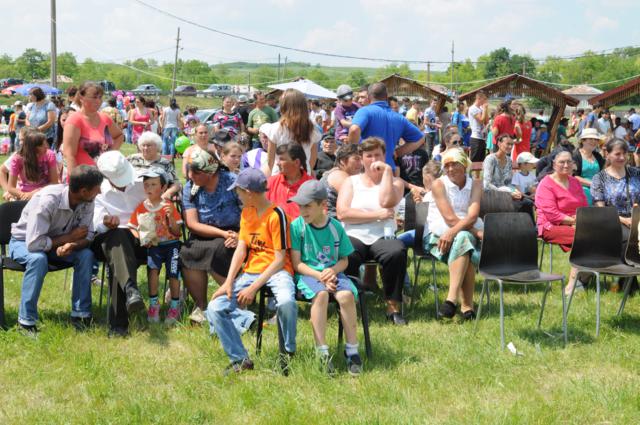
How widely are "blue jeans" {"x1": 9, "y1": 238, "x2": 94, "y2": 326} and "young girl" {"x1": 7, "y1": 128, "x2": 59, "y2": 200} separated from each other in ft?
3.01

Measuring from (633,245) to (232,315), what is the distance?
3.51 m

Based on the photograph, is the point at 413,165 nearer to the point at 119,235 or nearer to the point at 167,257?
the point at 167,257

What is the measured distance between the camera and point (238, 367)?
460cm

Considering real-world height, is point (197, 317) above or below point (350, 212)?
below

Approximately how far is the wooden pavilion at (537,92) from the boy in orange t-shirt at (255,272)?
54.9ft

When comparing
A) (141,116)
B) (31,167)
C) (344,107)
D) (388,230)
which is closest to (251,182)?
(388,230)

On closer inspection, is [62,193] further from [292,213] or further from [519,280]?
[519,280]

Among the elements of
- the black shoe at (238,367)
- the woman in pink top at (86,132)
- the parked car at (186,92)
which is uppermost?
the parked car at (186,92)

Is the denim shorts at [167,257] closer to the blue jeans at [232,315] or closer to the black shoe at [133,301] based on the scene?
the black shoe at [133,301]

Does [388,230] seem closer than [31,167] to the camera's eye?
Yes

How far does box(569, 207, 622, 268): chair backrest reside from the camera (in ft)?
20.2

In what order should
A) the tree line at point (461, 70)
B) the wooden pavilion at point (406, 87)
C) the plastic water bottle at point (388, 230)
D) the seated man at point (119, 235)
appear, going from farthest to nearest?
the tree line at point (461, 70) → the wooden pavilion at point (406, 87) → the plastic water bottle at point (388, 230) → the seated man at point (119, 235)

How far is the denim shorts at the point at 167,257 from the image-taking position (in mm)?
5926

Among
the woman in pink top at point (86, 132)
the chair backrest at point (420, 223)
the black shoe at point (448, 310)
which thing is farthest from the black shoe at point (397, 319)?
the woman in pink top at point (86, 132)
